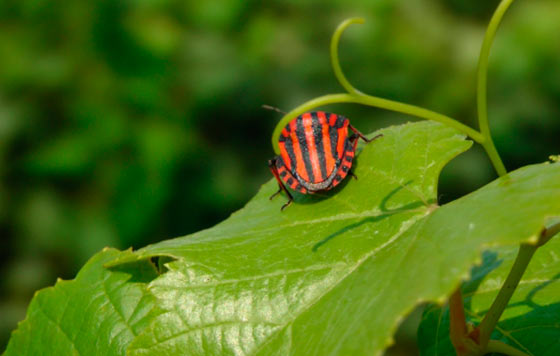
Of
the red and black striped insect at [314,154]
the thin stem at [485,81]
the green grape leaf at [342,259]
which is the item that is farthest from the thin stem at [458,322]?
the red and black striped insect at [314,154]

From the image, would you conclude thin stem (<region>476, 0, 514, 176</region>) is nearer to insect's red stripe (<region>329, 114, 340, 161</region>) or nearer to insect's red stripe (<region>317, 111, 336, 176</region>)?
insect's red stripe (<region>317, 111, 336, 176</region>)

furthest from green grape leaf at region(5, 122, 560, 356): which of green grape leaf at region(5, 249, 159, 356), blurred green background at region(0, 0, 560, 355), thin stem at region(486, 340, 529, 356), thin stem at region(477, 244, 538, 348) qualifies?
blurred green background at region(0, 0, 560, 355)

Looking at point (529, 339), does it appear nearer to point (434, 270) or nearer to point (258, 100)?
point (434, 270)

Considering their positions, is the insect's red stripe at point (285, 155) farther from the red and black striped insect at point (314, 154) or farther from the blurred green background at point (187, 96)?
the blurred green background at point (187, 96)

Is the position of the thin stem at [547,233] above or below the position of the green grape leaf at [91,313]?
below

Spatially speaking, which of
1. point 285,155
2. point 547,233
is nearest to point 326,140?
point 285,155

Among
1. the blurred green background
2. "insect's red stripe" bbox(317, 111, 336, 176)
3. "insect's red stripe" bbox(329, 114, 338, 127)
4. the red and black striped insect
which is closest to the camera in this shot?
the red and black striped insect
